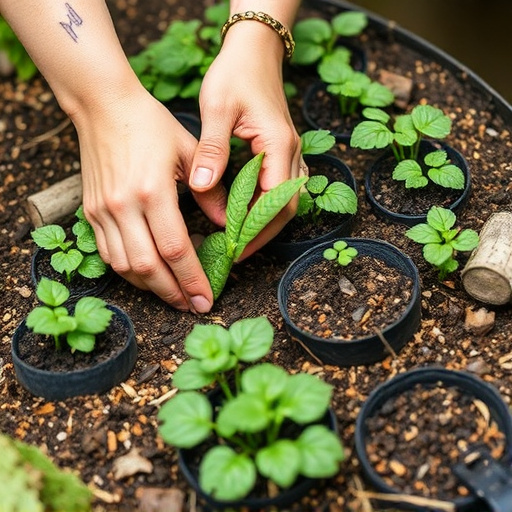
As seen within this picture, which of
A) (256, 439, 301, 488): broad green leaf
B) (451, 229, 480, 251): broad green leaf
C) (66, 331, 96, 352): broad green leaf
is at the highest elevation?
(451, 229, 480, 251): broad green leaf

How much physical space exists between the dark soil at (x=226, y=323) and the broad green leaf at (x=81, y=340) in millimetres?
147

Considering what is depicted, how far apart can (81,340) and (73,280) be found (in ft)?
1.14

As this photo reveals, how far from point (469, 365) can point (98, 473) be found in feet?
2.90

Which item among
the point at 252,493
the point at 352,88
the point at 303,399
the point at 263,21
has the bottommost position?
the point at 252,493

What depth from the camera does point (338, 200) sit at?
203cm

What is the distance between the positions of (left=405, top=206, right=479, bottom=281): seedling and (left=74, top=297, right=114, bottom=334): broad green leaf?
758 millimetres

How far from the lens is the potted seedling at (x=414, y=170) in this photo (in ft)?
6.91

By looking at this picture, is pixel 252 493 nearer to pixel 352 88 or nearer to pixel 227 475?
pixel 227 475

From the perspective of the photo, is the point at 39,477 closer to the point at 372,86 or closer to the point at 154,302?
the point at 154,302

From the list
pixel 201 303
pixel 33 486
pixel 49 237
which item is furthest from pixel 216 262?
pixel 33 486

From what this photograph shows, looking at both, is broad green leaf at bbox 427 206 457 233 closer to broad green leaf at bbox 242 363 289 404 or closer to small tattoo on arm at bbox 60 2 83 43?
broad green leaf at bbox 242 363 289 404

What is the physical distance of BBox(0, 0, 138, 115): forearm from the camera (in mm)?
1957

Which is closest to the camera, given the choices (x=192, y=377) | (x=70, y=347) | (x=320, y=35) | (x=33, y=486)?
(x=33, y=486)

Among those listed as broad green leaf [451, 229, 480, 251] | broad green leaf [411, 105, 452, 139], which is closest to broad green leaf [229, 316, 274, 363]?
broad green leaf [451, 229, 480, 251]
